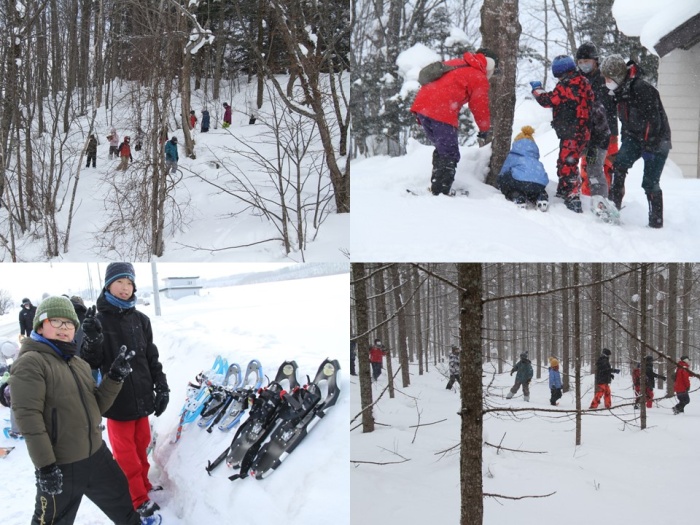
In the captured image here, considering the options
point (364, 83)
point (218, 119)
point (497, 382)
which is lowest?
point (497, 382)

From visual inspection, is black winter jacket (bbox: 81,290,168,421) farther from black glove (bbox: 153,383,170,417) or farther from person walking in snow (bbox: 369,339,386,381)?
person walking in snow (bbox: 369,339,386,381)

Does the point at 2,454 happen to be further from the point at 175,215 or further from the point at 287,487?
the point at 175,215

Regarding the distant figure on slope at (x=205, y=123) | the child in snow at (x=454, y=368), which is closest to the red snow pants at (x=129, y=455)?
the child in snow at (x=454, y=368)

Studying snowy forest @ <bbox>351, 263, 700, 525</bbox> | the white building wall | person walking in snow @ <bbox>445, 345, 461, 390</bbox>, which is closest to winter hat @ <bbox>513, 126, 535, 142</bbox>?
the white building wall

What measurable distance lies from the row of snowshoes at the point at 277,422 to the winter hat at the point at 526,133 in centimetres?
179

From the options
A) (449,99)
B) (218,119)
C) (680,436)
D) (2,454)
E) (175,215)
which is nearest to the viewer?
(449,99)

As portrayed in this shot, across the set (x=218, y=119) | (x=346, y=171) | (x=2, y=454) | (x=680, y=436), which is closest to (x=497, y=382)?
(x=680, y=436)

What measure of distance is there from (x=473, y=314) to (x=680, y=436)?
428 centimetres

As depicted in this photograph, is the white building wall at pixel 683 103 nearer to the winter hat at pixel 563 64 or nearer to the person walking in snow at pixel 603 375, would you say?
the winter hat at pixel 563 64

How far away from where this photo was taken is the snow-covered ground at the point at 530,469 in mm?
4289

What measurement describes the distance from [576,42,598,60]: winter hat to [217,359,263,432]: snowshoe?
9.41 ft

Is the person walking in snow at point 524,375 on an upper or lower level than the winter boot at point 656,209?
lower

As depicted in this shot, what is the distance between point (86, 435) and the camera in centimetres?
252

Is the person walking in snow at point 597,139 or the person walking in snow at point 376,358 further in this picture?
the person walking in snow at point 376,358
